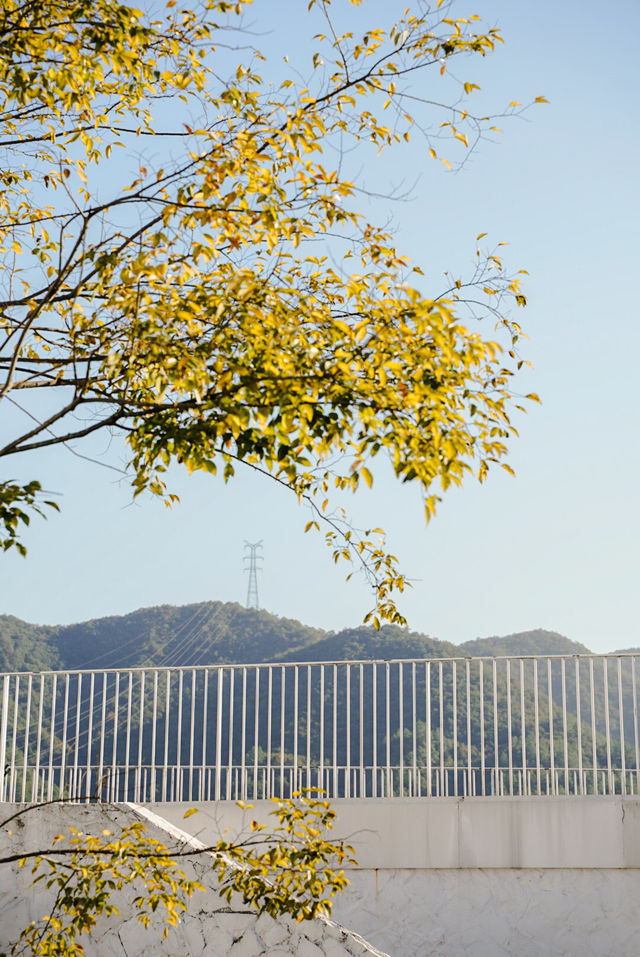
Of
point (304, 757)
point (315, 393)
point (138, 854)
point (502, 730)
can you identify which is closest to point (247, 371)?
point (315, 393)

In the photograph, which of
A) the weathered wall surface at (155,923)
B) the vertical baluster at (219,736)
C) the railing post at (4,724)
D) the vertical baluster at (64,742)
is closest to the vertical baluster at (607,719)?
the weathered wall surface at (155,923)

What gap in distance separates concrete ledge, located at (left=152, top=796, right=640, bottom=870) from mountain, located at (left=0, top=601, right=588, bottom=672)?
15.5 m

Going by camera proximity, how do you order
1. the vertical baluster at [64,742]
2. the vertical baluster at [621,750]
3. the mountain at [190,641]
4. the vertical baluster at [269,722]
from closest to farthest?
the vertical baluster at [621,750] → the vertical baluster at [64,742] → the vertical baluster at [269,722] → the mountain at [190,641]

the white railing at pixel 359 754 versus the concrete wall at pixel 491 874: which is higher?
the white railing at pixel 359 754

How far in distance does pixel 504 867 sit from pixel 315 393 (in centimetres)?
592

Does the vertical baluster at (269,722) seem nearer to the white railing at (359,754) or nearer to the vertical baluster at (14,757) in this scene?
the white railing at (359,754)

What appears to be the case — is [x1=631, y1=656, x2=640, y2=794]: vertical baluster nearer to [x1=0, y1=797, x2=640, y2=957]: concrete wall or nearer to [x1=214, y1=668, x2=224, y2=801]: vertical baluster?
[x1=0, y1=797, x2=640, y2=957]: concrete wall

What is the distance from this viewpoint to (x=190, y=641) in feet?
146

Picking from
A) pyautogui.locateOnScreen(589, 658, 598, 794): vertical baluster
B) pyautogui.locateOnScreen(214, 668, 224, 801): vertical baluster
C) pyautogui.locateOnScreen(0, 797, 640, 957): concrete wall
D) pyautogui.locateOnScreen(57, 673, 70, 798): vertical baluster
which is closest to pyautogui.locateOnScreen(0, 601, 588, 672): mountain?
pyautogui.locateOnScreen(57, 673, 70, 798): vertical baluster

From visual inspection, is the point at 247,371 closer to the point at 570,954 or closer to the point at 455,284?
the point at 455,284

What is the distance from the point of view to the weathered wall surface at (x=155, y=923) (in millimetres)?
7395

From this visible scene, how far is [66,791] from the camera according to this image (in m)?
9.98

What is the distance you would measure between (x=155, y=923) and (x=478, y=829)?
9.31 feet

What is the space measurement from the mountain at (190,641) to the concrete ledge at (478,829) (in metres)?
15.5
